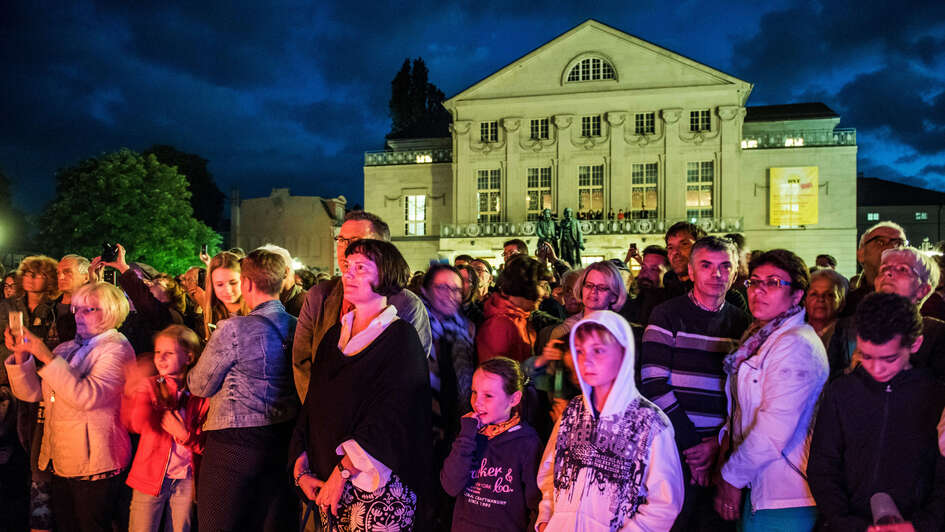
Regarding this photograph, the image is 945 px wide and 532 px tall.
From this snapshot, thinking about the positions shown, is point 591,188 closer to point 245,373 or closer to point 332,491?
point 245,373

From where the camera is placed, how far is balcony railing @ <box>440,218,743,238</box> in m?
28.6

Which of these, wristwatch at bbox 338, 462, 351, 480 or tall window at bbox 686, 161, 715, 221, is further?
tall window at bbox 686, 161, 715, 221

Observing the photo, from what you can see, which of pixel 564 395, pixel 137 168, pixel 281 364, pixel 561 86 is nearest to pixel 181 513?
pixel 281 364

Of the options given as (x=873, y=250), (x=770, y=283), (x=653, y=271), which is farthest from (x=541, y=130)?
(x=770, y=283)

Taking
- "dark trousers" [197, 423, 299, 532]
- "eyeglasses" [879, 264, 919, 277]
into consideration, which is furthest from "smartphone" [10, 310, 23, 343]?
"eyeglasses" [879, 264, 919, 277]

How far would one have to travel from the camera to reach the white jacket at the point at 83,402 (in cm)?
388

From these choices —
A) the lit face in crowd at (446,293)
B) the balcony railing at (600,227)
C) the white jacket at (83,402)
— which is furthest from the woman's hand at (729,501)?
the balcony railing at (600,227)

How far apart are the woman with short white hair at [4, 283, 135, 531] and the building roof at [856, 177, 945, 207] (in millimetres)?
49811

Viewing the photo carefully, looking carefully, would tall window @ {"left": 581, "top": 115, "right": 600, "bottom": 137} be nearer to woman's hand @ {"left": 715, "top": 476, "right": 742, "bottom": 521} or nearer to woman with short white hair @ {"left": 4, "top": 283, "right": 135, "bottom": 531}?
woman with short white hair @ {"left": 4, "top": 283, "right": 135, "bottom": 531}

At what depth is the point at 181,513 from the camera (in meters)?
3.95

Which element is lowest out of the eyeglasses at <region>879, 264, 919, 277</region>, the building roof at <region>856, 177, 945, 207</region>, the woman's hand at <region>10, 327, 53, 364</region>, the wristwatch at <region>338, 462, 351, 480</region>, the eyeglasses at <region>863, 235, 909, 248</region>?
the wristwatch at <region>338, 462, 351, 480</region>

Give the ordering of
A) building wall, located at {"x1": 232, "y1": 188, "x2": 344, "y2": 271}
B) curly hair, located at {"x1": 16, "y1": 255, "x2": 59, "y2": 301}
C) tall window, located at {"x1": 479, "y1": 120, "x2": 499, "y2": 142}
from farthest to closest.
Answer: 1. building wall, located at {"x1": 232, "y1": 188, "x2": 344, "y2": 271}
2. tall window, located at {"x1": 479, "y1": 120, "x2": 499, "y2": 142}
3. curly hair, located at {"x1": 16, "y1": 255, "x2": 59, "y2": 301}

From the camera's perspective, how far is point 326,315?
3.55 metres

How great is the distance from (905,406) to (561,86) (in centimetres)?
3078
